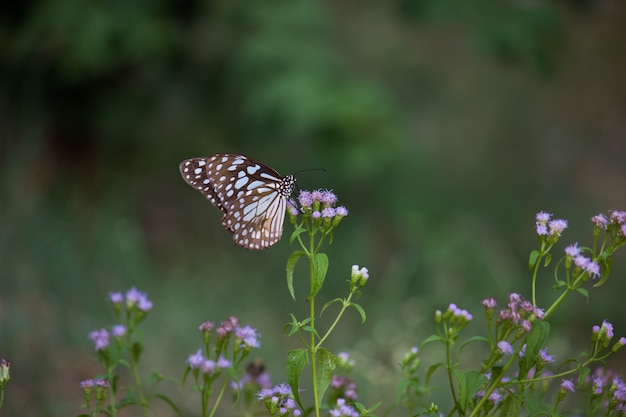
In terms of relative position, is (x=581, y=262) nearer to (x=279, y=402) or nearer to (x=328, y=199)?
(x=328, y=199)

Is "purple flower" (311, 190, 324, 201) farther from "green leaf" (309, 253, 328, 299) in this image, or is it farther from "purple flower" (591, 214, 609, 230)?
"purple flower" (591, 214, 609, 230)

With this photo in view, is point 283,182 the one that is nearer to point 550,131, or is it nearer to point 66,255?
point 66,255

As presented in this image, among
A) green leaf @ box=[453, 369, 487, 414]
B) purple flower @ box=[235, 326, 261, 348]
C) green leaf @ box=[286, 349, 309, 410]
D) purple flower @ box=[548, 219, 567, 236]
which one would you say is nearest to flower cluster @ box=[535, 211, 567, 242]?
purple flower @ box=[548, 219, 567, 236]

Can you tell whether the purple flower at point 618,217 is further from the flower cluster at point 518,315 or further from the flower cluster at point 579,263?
the flower cluster at point 518,315

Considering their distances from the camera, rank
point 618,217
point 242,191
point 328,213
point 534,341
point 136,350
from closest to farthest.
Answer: point 534,341 < point 618,217 < point 328,213 < point 136,350 < point 242,191

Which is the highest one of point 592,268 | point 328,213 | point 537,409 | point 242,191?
point 242,191

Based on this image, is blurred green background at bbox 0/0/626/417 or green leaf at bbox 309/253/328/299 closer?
green leaf at bbox 309/253/328/299

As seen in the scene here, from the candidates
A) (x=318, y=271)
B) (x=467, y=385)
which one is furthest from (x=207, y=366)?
(x=467, y=385)
